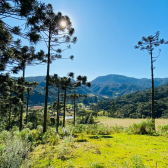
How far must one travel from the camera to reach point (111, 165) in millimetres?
4957

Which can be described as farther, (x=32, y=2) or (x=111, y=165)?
(x=32, y=2)

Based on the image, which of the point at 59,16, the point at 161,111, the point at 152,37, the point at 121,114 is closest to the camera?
the point at 59,16

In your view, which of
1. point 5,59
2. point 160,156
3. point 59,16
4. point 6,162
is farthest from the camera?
point 59,16

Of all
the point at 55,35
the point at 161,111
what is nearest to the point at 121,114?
the point at 161,111

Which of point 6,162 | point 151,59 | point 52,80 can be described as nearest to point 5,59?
point 6,162

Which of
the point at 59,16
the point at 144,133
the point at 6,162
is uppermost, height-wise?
the point at 59,16

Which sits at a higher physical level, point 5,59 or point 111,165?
point 5,59

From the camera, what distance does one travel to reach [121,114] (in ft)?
336

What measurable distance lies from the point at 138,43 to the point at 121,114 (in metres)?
95.1

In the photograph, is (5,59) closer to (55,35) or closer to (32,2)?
(32,2)

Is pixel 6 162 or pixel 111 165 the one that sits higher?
pixel 6 162

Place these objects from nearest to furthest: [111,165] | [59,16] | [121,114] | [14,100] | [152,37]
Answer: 1. [111,165]
2. [59,16]
3. [14,100]
4. [152,37]
5. [121,114]

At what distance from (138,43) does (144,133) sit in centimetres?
1147

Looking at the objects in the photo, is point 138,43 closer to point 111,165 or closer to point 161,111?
point 111,165
